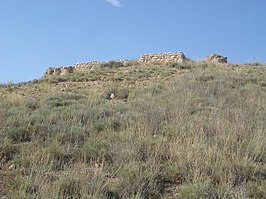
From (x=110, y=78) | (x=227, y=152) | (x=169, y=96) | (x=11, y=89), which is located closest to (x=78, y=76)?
(x=110, y=78)

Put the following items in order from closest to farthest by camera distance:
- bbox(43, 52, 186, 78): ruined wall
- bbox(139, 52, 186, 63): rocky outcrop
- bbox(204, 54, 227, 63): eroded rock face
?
bbox(43, 52, 186, 78): ruined wall, bbox(139, 52, 186, 63): rocky outcrop, bbox(204, 54, 227, 63): eroded rock face

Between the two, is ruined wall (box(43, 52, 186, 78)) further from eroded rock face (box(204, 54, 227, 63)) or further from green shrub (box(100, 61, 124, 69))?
eroded rock face (box(204, 54, 227, 63))

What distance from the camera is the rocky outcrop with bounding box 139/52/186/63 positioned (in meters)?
24.0

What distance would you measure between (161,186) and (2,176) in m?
2.12

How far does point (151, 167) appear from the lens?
5328 millimetres

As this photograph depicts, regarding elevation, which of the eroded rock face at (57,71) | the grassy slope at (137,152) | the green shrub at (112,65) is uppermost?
the green shrub at (112,65)

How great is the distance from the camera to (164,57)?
24.9 m

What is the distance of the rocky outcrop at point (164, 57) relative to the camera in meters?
24.0

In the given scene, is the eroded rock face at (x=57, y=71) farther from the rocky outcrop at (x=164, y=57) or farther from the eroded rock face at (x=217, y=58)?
the eroded rock face at (x=217, y=58)

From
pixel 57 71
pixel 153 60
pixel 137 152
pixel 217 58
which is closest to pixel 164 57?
pixel 153 60

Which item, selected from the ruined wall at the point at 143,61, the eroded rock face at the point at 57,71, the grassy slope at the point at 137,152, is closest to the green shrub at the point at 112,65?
the ruined wall at the point at 143,61

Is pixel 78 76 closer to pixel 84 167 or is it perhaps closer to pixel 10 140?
pixel 10 140

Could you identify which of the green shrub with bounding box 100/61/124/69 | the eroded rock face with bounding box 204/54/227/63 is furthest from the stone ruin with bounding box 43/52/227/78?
the green shrub with bounding box 100/61/124/69

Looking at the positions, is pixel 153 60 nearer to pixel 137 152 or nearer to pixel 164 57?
pixel 164 57
